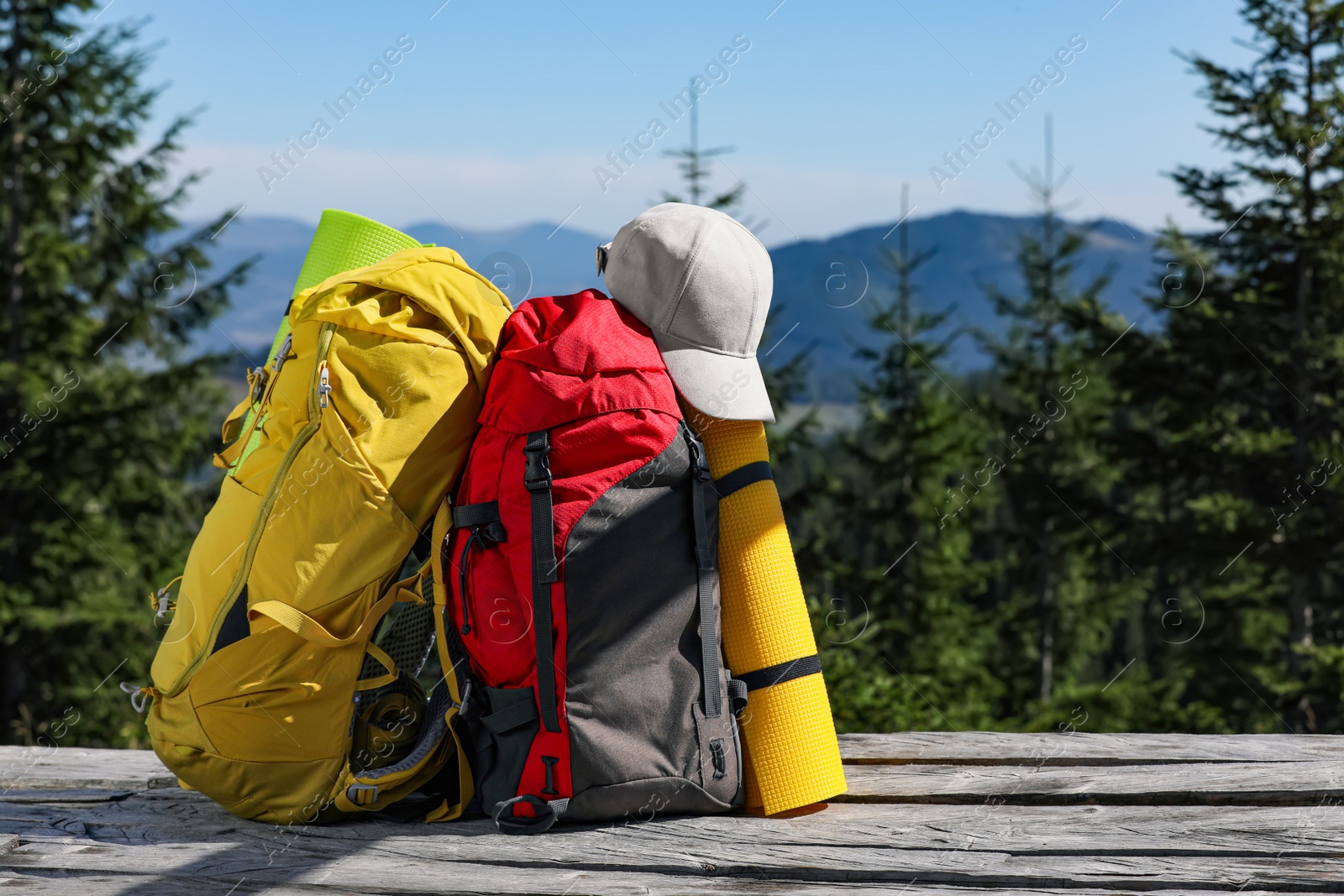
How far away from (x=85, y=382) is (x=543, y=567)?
35.2ft

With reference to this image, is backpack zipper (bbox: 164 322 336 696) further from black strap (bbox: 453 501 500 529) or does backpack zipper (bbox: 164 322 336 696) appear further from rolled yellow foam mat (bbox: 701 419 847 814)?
rolled yellow foam mat (bbox: 701 419 847 814)

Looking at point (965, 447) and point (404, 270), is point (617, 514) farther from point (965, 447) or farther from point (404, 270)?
point (965, 447)

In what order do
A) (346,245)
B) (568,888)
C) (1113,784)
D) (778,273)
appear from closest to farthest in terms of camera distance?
(568,888) → (1113,784) → (346,245) → (778,273)

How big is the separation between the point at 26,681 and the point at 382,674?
1176cm

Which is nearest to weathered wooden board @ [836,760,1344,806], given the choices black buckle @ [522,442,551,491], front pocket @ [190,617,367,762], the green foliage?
black buckle @ [522,442,551,491]

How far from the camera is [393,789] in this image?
2.22 metres

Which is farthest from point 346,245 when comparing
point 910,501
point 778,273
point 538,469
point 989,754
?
point 910,501

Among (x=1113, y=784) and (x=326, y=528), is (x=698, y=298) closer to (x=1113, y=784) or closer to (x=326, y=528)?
(x=326, y=528)

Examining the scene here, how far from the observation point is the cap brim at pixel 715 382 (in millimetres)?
2203

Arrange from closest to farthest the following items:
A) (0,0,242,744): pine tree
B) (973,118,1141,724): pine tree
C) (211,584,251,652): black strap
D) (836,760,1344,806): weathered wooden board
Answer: (211,584,251,652): black strap → (836,760,1344,806): weathered wooden board → (0,0,242,744): pine tree → (973,118,1141,724): pine tree

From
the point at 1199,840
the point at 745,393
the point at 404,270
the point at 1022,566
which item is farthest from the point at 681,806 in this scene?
the point at 1022,566

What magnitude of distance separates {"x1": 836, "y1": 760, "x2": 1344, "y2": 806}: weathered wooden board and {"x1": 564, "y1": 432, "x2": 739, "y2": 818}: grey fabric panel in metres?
0.57

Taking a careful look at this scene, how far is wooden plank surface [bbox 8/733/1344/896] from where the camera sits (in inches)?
75.7

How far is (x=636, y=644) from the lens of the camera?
2.10m
